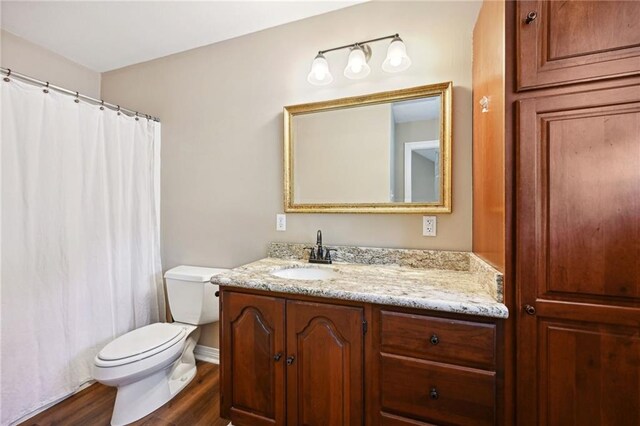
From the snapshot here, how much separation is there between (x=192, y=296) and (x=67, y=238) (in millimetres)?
852

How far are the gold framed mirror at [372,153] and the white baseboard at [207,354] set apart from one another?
1.27 m

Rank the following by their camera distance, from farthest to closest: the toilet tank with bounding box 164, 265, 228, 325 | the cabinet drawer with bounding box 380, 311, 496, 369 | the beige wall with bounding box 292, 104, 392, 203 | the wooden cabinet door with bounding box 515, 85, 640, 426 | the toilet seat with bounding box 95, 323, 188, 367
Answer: the toilet tank with bounding box 164, 265, 228, 325 → the beige wall with bounding box 292, 104, 392, 203 → the toilet seat with bounding box 95, 323, 188, 367 → the cabinet drawer with bounding box 380, 311, 496, 369 → the wooden cabinet door with bounding box 515, 85, 640, 426

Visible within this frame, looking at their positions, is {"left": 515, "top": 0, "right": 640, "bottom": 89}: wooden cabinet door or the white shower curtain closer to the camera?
{"left": 515, "top": 0, "right": 640, "bottom": 89}: wooden cabinet door

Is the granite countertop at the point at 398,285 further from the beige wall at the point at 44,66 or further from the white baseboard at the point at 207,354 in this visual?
the beige wall at the point at 44,66

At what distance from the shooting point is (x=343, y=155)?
1.72 metres

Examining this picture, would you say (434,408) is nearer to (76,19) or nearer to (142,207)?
(142,207)

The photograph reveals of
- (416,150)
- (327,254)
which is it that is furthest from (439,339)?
(416,150)

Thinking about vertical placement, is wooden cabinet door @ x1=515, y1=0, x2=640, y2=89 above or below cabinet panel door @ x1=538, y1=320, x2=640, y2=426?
above

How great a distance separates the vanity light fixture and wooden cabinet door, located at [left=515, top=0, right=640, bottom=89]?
0.61 m

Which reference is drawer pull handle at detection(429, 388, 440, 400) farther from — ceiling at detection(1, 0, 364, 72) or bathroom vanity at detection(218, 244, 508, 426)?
ceiling at detection(1, 0, 364, 72)

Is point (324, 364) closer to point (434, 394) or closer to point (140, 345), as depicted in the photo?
point (434, 394)

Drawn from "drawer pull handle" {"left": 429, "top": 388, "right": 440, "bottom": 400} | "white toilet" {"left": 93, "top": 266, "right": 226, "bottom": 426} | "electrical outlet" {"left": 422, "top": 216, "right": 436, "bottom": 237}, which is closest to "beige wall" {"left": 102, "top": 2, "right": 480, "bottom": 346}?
"electrical outlet" {"left": 422, "top": 216, "right": 436, "bottom": 237}

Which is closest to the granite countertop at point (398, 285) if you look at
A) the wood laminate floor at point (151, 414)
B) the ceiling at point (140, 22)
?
the wood laminate floor at point (151, 414)

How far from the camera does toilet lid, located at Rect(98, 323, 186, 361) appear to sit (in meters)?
1.46
